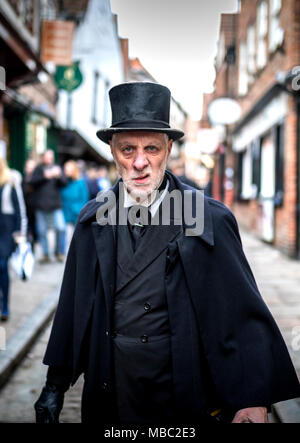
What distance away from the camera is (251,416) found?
1.96 m

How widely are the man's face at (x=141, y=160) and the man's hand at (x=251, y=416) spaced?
35.4 inches

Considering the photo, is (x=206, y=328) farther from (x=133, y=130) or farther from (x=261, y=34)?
(x=261, y=34)

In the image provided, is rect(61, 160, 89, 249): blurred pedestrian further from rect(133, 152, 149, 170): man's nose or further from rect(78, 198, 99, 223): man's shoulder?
rect(133, 152, 149, 170): man's nose

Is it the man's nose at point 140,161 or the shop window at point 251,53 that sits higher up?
the shop window at point 251,53

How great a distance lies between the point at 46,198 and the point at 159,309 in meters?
8.36

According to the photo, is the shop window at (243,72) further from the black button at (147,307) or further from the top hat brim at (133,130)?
the black button at (147,307)

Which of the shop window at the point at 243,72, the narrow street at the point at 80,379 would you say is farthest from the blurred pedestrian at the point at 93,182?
the shop window at the point at 243,72

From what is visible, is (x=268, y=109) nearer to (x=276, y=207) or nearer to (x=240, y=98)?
(x=276, y=207)

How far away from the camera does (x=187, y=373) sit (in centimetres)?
200

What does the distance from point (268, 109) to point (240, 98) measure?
21.0 ft

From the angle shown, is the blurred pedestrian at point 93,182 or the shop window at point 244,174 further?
the shop window at point 244,174

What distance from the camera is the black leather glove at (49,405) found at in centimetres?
211

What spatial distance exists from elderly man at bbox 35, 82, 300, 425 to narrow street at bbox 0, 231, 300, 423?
5.88 ft

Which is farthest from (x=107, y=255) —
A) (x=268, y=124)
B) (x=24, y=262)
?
(x=268, y=124)
